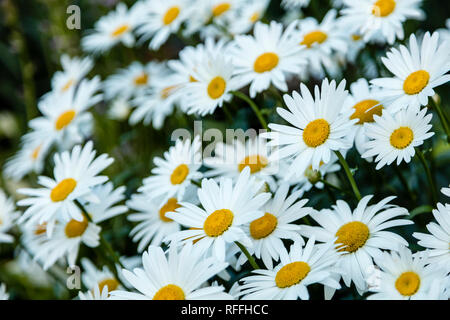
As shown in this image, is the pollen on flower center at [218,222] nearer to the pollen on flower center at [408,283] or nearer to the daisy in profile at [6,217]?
the pollen on flower center at [408,283]

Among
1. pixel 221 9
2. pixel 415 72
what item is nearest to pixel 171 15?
pixel 221 9

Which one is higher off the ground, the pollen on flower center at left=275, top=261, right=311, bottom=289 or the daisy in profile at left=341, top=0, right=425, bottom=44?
the daisy in profile at left=341, top=0, right=425, bottom=44

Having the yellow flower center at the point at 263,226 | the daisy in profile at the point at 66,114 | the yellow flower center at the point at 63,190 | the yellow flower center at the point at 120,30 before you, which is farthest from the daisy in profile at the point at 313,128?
the yellow flower center at the point at 120,30

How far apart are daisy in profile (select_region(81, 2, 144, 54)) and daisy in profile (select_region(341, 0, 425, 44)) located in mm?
794

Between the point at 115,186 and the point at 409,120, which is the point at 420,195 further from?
the point at 115,186

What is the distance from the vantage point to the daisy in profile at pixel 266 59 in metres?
1.29

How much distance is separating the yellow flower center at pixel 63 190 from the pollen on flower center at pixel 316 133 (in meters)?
0.54

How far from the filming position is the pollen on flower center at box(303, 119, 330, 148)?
40.0 inches

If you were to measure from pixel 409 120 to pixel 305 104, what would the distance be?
20cm

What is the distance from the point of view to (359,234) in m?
0.99

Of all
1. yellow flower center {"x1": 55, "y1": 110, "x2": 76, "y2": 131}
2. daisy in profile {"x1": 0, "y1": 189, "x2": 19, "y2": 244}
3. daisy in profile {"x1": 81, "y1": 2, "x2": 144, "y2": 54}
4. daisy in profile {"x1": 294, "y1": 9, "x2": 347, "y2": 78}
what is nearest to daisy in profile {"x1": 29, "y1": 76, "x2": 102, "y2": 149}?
yellow flower center {"x1": 55, "y1": 110, "x2": 76, "y2": 131}

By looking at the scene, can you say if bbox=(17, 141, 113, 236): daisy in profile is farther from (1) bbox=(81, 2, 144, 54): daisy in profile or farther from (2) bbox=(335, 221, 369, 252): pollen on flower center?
(1) bbox=(81, 2, 144, 54): daisy in profile

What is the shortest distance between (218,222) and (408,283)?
34 cm
